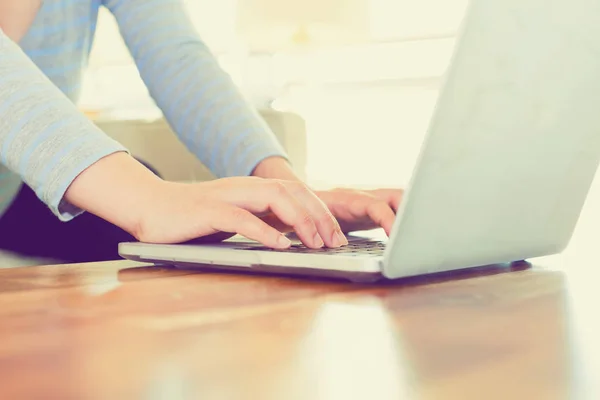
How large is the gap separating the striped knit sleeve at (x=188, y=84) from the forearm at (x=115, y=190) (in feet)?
1.15

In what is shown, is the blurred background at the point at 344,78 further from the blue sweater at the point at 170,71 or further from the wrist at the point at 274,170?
the wrist at the point at 274,170

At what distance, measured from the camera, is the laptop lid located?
1.44 ft

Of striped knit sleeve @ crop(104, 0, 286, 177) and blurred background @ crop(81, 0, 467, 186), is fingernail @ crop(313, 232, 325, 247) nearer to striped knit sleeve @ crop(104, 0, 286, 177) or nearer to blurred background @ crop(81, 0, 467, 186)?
striped knit sleeve @ crop(104, 0, 286, 177)

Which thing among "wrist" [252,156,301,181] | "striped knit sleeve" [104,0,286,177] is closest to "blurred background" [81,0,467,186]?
"striped knit sleeve" [104,0,286,177]

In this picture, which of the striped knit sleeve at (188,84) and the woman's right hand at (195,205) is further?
the striped knit sleeve at (188,84)

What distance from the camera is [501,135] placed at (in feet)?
1.61

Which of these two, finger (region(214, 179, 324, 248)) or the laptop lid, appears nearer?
the laptop lid

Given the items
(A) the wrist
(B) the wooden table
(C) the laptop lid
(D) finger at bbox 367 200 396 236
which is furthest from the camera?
(A) the wrist

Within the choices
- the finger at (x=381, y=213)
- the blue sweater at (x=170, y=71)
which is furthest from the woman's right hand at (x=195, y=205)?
the blue sweater at (x=170, y=71)

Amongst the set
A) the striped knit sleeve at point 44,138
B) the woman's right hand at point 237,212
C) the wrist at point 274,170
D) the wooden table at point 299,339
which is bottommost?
the wooden table at point 299,339

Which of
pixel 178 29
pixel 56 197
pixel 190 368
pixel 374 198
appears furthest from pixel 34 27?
pixel 190 368

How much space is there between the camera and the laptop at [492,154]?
1.45 feet

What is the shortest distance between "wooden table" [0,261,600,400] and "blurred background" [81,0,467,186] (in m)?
2.34

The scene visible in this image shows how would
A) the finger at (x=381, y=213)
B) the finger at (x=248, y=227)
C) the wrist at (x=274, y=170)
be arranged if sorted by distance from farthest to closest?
the wrist at (x=274, y=170) < the finger at (x=381, y=213) < the finger at (x=248, y=227)
